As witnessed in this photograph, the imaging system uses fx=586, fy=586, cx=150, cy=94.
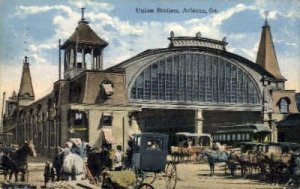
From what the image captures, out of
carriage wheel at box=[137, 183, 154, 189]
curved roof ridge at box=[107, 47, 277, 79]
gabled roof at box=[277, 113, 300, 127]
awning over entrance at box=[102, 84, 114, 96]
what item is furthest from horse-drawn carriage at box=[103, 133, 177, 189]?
gabled roof at box=[277, 113, 300, 127]

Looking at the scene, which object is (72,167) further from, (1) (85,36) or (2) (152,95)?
(2) (152,95)

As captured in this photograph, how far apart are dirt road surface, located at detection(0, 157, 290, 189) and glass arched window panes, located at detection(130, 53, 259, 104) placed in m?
3.78

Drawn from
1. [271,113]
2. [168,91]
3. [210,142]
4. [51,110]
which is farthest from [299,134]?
[51,110]

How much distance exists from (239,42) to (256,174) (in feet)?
14.1

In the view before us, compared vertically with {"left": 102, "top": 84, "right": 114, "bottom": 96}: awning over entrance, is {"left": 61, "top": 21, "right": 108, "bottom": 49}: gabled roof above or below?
above

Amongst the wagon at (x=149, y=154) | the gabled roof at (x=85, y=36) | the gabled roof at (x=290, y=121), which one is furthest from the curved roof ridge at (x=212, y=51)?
the wagon at (x=149, y=154)

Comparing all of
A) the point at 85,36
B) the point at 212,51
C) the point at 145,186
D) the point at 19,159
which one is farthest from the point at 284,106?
the point at 19,159

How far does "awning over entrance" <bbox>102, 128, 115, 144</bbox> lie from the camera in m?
18.2

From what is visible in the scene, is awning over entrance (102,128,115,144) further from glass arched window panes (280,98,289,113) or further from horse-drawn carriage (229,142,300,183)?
glass arched window panes (280,98,289,113)

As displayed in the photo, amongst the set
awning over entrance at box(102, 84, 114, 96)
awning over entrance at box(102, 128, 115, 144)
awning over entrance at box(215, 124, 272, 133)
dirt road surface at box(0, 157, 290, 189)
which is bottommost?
dirt road surface at box(0, 157, 290, 189)

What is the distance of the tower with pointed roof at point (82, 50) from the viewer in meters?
15.2

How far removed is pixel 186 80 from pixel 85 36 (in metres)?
6.33

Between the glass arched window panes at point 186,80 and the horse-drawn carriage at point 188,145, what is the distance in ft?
4.92

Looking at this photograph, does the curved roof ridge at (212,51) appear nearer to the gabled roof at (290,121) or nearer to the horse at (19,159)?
the gabled roof at (290,121)
